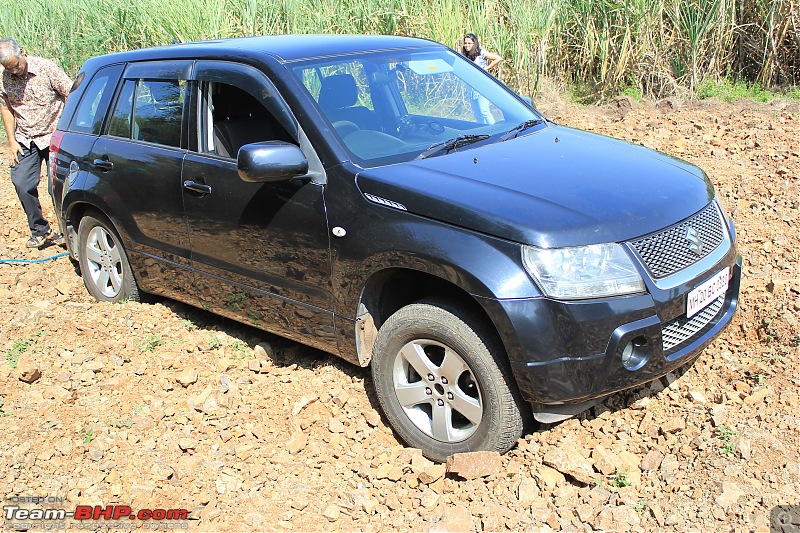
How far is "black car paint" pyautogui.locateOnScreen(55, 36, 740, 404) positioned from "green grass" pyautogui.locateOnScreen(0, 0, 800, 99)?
593cm

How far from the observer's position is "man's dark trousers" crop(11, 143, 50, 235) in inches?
290

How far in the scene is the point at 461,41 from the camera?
35.5 ft

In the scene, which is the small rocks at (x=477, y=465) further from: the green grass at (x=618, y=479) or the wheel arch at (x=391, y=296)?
the wheel arch at (x=391, y=296)

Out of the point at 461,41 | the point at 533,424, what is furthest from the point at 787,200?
the point at 461,41

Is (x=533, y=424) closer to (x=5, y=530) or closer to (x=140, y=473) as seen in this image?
(x=140, y=473)

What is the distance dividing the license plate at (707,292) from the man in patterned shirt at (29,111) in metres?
6.11

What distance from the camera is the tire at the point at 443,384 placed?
345cm

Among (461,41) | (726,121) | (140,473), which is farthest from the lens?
(461,41)

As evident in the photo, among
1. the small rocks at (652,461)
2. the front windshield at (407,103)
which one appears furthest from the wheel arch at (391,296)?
the small rocks at (652,461)

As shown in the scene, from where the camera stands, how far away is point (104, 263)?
19.0 ft

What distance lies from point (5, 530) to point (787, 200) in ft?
19.2

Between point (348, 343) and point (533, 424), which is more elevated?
point (348, 343)

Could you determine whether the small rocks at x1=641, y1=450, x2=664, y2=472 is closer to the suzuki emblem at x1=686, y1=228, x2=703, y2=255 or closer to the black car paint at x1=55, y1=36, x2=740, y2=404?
the black car paint at x1=55, y1=36, x2=740, y2=404

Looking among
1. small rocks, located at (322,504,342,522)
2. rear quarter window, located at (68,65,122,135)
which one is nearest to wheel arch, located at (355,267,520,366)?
small rocks, located at (322,504,342,522)
